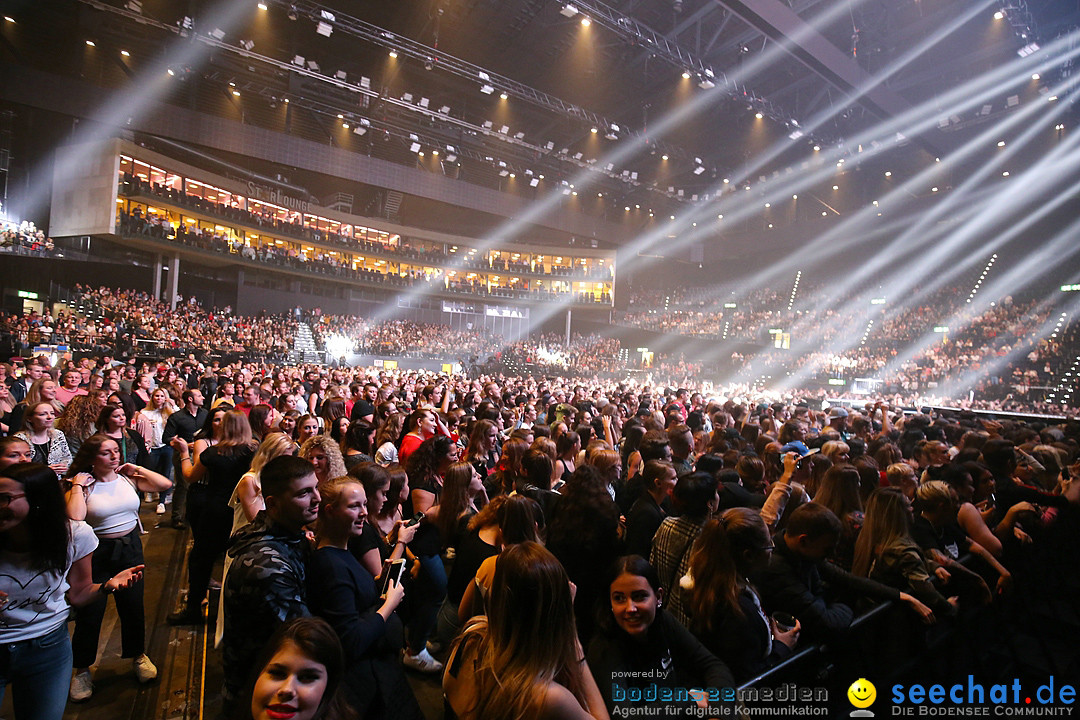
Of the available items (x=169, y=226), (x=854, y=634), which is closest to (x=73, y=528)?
(x=854, y=634)

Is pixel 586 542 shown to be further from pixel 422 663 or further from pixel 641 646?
pixel 422 663

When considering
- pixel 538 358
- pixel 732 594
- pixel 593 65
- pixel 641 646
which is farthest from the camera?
pixel 538 358

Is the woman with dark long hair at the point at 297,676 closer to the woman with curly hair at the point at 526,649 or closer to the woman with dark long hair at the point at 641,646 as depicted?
the woman with curly hair at the point at 526,649

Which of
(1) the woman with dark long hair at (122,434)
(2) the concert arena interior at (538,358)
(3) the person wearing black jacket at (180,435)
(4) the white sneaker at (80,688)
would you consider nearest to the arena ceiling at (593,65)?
(2) the concert arena interior at (538,358)

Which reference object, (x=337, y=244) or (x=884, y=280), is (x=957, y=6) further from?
(x=337, y=244)

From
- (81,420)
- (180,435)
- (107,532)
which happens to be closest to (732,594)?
(107,532)

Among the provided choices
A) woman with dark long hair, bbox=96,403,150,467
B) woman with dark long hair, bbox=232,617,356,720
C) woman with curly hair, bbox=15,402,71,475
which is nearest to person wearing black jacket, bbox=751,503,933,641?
woman with dark long hair, bbox=232,617,356,720

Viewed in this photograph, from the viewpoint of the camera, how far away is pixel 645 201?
36.8m

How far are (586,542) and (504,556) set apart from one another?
119 centimetres

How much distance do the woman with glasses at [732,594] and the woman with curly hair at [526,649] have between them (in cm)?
80

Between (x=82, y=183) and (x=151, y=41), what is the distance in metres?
6.67

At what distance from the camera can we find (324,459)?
10.6ft

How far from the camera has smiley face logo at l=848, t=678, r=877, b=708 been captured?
2451 mm

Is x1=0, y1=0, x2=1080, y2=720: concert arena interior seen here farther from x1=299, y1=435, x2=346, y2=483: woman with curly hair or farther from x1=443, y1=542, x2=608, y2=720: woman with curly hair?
x1=299, y1=435, x2=346, y2=483: woman with curly hair
